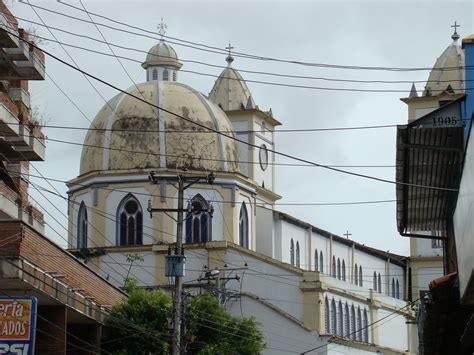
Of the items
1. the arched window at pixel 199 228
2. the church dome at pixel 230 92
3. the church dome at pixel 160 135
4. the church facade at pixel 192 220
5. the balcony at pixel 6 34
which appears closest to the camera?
the balcony at pixel 6 34

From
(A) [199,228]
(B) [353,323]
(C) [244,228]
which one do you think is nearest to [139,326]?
(A) [199,228]

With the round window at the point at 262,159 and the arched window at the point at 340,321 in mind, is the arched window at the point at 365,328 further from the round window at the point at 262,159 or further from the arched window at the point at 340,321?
the round window at the point at 262,159

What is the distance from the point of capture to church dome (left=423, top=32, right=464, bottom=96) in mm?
88562

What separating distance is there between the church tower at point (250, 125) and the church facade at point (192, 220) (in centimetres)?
726

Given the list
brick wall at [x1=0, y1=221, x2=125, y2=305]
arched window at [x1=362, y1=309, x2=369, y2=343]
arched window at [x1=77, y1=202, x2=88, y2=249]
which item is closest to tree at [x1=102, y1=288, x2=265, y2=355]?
brick wall at [x1=0, y1=221, x2=125, y2=305]

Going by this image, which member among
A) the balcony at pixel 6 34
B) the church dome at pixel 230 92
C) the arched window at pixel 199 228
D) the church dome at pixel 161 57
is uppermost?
the church dome at pixel 230 92

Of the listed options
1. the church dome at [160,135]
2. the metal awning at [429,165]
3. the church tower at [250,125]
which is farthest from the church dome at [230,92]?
the metal awning at [429,165]

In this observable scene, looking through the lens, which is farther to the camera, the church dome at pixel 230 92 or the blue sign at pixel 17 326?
the church dome at pixel 230 92

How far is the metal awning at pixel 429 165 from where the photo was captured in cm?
2703

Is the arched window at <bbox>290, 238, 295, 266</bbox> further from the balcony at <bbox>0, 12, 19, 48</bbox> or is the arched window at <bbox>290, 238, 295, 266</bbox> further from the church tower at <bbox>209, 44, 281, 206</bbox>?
the balcony at <bbox>0, 12, 19, 48</bbox>

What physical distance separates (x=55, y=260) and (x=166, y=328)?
11.0 meters

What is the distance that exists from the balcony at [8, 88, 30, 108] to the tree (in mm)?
8451

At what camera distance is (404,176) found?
96.4 feet

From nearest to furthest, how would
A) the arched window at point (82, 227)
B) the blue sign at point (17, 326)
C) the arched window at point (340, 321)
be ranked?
1. the blue sign at point (17, 326)
2. the arched window at point (340, 321)
3. the arched window at point (82, 227)
